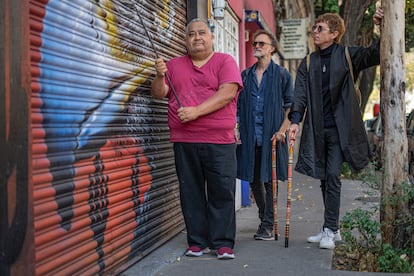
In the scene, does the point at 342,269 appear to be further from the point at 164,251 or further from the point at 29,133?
the point at 29,133

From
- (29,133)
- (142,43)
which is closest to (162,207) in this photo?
(142,43)

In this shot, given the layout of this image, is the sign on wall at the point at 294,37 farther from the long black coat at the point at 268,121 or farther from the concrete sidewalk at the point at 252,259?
the long black coat at the point at 268,121

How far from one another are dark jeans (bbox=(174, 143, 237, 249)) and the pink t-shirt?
0.08 metres

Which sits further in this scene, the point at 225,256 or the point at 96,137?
the point at 225,256

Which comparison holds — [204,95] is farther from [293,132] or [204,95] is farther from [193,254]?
[193,254]

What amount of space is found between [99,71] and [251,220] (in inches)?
147

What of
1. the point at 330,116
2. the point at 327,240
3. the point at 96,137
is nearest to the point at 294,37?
the point at 330,116

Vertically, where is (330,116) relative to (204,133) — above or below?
above

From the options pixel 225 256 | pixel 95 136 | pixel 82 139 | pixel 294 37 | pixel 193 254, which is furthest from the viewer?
pixel 294 37

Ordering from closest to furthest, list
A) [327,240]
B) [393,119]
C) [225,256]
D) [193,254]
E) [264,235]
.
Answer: [393,119] < [225,256] < [193,254] < [327,240] < [264,235]

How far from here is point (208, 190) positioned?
18.2ft

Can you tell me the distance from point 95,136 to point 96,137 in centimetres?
1

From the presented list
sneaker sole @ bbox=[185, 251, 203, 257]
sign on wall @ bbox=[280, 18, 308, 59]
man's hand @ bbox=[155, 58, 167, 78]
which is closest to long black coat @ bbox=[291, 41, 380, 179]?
sneaker sole @ bbox=[185, 251, 203, 257]

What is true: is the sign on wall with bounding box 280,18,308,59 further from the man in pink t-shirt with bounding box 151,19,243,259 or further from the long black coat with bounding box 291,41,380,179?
the man in pink t-shirt with bounding box 151,19,243,259
